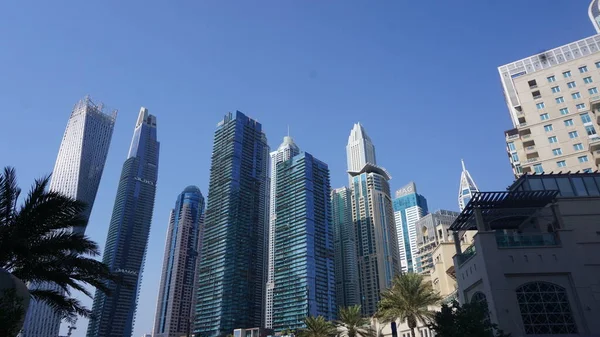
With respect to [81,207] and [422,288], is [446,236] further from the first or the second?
[81,207]

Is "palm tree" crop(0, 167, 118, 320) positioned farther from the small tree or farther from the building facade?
the building facade

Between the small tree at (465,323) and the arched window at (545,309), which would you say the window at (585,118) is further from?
the small tree at (465,323)

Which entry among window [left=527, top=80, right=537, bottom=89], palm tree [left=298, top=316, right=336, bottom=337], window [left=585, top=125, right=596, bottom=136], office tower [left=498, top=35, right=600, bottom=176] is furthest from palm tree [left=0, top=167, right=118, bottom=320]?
window [left=527, top=80, right=537, bottom=89]

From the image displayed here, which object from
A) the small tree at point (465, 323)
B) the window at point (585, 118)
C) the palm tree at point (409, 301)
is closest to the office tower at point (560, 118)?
the window at point (585, 118)

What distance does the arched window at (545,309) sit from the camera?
114 ft

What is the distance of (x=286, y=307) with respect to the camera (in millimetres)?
196500

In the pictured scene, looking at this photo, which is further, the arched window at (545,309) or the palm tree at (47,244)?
the arched window at (545,309)

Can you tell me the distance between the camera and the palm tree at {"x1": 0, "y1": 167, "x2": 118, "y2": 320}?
15391 mm

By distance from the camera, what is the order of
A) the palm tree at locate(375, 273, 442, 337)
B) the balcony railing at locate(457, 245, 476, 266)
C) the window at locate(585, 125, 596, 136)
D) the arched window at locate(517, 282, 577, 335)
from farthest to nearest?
the window at locate(585, 125, 596, 136) → the palm tree at locate(375, 273, 442, 337) → the balcony railing at locate(457, 245, 476, 266) → the arched window at locate(517, 282, 577, 335)

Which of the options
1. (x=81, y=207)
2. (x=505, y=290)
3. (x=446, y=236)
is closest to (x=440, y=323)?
(x=505, y=290)

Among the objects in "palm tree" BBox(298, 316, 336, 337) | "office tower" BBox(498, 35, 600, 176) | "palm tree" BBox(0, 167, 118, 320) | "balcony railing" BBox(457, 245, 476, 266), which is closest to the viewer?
"palm tree" BBox(0, 167, 118, 320)

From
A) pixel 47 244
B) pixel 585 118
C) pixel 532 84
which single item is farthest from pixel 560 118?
pixel 47 244

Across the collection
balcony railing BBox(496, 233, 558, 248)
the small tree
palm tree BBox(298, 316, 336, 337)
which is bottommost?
the small tree

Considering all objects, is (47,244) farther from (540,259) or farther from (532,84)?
(532,84)
